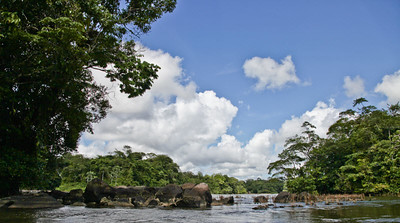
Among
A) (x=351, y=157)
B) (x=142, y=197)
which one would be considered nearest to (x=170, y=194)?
(x=142, y=197)

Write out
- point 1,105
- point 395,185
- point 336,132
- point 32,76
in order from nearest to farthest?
Result: point 32,76
point 1,105
point 395,185
point 336,132

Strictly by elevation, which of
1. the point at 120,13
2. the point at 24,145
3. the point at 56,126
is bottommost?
the point at 24,145

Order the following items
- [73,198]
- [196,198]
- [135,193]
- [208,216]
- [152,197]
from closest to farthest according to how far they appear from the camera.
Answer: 1. [208,216]
2. [196,198]
3. [152,197]
4. [73,198]
5. [135,193]

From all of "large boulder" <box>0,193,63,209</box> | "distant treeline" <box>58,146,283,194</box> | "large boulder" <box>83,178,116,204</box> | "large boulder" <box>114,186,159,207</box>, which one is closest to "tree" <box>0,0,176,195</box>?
"large boulder" <box>0,193,63,209</box>

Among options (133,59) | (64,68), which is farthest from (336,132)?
(64,68)

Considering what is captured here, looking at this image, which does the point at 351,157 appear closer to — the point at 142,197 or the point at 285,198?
the point at 285,198

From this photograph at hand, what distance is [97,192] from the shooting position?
2334cm

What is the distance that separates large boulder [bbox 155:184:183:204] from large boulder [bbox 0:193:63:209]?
26.4 feet

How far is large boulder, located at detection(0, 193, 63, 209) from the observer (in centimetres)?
1416

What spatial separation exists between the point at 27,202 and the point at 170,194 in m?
10.6

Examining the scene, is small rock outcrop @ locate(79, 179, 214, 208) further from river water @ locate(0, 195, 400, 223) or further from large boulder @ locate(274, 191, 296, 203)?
large boulder @ locate(274, 191, 296, 203)

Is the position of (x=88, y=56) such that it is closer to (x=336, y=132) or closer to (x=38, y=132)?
(x=38, y=132)

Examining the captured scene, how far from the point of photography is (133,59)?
38.5 ft

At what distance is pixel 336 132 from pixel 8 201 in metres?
42.3
